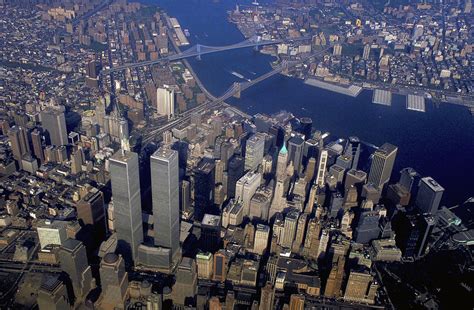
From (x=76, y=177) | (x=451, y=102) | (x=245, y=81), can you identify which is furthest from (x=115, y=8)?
(x=451, y=102)

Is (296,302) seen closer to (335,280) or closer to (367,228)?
(335,280)

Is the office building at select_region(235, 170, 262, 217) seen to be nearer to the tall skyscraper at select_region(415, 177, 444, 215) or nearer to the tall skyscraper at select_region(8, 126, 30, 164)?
the tall skyscraper at select_region(415, 177, 444, 215)

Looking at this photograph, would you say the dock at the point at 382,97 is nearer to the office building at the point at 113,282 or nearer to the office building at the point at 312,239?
the office building at the point at 312,239

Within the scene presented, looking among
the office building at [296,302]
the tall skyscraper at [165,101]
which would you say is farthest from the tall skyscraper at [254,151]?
the office building at [296,302]

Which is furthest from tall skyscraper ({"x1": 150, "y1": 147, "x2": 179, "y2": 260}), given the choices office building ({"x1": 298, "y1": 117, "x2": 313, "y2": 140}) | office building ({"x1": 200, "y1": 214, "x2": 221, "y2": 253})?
office building ({"x1": 298, "y1": 117, "x2": 313, "y2": 140})

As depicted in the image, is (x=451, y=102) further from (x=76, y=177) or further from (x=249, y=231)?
(x=76, y=177)

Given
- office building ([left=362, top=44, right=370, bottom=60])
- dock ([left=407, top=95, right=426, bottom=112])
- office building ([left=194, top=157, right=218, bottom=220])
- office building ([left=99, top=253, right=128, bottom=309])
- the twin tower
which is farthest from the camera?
office building ([left=362, top=44, right=370, bottom=60])

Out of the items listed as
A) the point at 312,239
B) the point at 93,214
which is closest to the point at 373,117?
the point at 312,239
